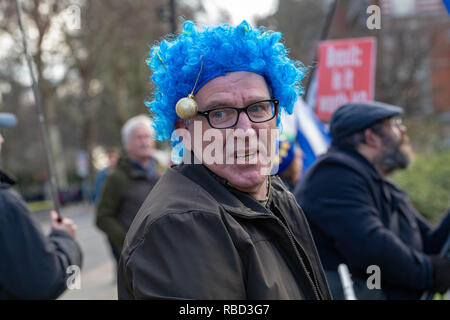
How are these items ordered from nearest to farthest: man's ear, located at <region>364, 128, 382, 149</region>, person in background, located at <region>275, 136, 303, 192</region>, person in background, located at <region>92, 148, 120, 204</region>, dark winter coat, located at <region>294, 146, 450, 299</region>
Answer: dark winter coat, located at <region>294, 146, 450, 299</region>
man's ear, located at <region>364, 128, 382, 149</region>
person in background, located at <region>275, 136, 303, 192</region>
person in background, located at <region>92, 148, 120, 204</region>

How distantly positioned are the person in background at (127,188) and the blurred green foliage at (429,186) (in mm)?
4242

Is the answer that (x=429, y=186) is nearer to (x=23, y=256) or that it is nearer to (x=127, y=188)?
(x=127, y=188)

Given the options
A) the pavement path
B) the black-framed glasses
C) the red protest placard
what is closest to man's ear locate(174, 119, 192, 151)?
the black-framed glasses

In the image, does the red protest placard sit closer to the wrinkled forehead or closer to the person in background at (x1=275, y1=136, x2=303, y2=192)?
the person in background at (x1=275, y1=136, x2=303, y2=192)

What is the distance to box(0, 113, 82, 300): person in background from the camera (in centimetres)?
227

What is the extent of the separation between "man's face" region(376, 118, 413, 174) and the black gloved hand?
620mm

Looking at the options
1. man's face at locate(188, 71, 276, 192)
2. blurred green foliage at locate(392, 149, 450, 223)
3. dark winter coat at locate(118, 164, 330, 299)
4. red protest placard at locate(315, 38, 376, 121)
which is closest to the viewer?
dark winter coat at locate(118, 164, 330, 299)

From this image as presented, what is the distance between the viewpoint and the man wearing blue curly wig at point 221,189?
4.18ft

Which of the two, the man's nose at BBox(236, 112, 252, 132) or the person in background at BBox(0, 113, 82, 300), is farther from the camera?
the person in background at BBox(0, 113, 82, 300)

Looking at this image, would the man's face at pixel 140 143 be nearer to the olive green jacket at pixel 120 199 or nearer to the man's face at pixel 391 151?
the olive green jacket at pixel 120 199

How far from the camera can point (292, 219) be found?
1.70 meters

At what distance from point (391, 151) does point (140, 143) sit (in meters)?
2.70

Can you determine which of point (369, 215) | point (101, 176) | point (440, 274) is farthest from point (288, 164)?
point (101, 176)

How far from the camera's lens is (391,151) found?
296cm
